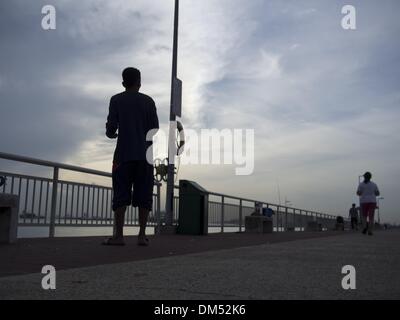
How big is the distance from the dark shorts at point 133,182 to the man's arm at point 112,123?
0.38m

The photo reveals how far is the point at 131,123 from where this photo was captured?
6.18m

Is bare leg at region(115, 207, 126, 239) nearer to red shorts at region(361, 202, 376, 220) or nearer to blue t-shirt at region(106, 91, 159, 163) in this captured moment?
blue t-shirt at region(106, 91, 159, 163)

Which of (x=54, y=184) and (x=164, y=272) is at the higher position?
(x=54, y=184)

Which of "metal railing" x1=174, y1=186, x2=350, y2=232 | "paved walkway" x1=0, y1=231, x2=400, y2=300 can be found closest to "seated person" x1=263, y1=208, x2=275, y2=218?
"metal railing" x1=174, y1=186, x2=350, y2=232

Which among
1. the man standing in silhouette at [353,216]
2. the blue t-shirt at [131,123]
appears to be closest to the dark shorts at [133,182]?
the blue t-shirt at [131,123]

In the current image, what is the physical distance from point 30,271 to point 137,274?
2.72ft

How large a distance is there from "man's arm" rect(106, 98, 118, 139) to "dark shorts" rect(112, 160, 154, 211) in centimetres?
38

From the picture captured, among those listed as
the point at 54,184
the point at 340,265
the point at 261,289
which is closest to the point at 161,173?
the point at 54,184

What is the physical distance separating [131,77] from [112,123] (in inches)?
25.3

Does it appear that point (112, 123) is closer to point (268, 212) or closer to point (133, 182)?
point (133, 182)
